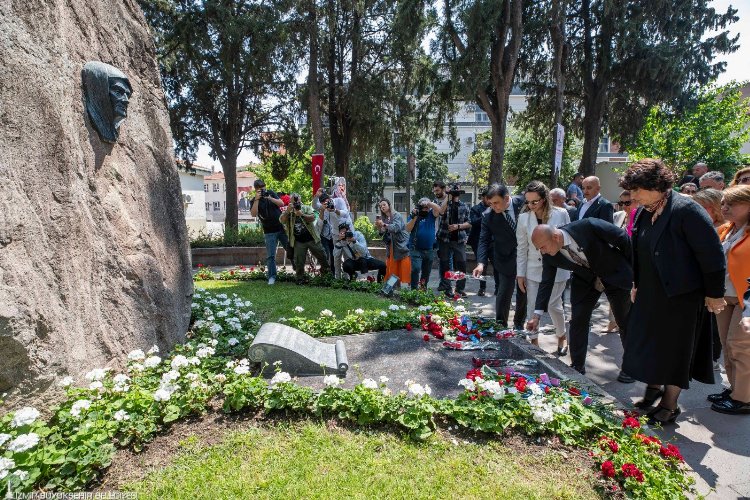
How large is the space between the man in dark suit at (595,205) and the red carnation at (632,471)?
3362 millimetres

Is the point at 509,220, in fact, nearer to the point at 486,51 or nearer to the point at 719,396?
the point at 719,396

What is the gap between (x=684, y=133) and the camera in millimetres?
15477

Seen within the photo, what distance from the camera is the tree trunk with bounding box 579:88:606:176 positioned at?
16.1m

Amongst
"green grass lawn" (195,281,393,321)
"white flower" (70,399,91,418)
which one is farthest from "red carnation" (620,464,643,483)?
"green grass lawn" (195,281,393,321)

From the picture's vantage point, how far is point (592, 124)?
1634 centimetres

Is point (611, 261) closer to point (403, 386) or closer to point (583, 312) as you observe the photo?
point (583, 312)

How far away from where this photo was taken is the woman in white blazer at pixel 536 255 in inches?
190

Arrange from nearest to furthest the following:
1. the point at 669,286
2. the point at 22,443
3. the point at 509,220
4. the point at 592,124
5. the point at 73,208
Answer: the point at 22,443
the point at 73,208
the point at 669,286
the point at 509,220
the point at 592,124

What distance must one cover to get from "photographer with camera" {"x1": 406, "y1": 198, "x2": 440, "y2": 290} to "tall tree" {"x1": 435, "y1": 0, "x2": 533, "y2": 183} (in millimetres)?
6101

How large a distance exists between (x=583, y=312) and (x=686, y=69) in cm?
1425

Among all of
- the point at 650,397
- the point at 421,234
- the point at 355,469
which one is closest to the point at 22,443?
the point at 355,469

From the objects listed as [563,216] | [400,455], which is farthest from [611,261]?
[400,455]

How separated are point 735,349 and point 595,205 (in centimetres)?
218

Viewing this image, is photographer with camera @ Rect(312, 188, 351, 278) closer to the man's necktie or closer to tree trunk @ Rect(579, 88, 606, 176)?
the man's necktie
